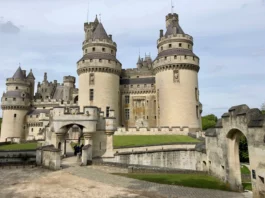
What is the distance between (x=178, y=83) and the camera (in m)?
43.8

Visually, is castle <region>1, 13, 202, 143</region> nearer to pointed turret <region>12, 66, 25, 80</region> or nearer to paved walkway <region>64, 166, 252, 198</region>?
pointed turret <region>12, 66, 25, 80</region>

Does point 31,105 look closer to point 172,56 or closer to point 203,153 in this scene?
point 172,56

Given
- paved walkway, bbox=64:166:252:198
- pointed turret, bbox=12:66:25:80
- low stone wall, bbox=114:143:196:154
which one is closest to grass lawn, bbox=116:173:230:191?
paved walkway, bbox=64:166:252:198

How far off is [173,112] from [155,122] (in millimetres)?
6598

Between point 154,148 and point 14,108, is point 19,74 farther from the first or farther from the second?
point 154,148

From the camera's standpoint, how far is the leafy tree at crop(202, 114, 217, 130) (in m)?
68.1

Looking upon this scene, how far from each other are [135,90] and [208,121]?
1241 inches

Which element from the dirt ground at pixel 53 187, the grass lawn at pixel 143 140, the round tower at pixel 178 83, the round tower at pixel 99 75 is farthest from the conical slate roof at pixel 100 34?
the dirt ground at pixel 53 187

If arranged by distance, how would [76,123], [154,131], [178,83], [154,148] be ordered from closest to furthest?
1. [76,123]
2. [154,148]
3. [154,131]
4. [178,83]

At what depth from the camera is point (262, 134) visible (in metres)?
10.4

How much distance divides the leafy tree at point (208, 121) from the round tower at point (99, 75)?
32.3 metres

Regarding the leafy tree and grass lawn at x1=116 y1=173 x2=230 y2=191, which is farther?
the leafy tree

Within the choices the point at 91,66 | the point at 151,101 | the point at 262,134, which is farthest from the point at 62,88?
the point at 262,134

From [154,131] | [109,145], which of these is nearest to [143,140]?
[154,131]
